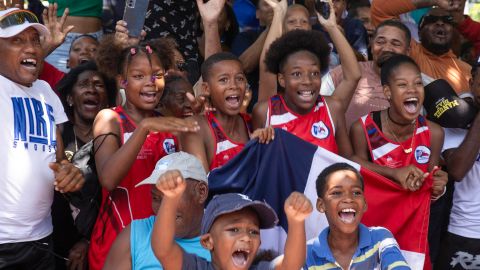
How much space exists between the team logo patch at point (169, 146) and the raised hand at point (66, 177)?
27.0 inches

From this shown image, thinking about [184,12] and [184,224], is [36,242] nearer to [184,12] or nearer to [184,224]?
[184,224]

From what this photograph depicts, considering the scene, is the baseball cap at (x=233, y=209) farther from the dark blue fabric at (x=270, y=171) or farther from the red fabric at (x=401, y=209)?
the red fabric at (x=401, y=209)

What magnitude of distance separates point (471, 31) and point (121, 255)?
5.01m

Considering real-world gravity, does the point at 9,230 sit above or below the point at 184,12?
below

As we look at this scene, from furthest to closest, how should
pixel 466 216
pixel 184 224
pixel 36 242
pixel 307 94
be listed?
1. pixel 466 216
2. pixel 307 94
3. pixel 36 242
4. pixel 184 224

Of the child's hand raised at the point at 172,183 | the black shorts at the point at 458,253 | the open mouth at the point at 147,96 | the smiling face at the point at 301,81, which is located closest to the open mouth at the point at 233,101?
the smiling face at the point at 301,81

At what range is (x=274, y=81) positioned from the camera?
615cm

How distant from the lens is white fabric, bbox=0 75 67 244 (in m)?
4.66

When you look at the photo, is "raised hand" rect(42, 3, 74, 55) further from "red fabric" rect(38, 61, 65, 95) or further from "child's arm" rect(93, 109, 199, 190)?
"child's arm" rect(93, 109, 199, 190)

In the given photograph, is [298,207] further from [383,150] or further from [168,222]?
[383,150]

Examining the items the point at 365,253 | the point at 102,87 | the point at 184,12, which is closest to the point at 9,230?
the point at 102,87

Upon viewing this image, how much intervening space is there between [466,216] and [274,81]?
166 cm

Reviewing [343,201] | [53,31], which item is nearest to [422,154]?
[343,201]

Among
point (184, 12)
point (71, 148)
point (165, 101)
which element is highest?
point (184, 12)
